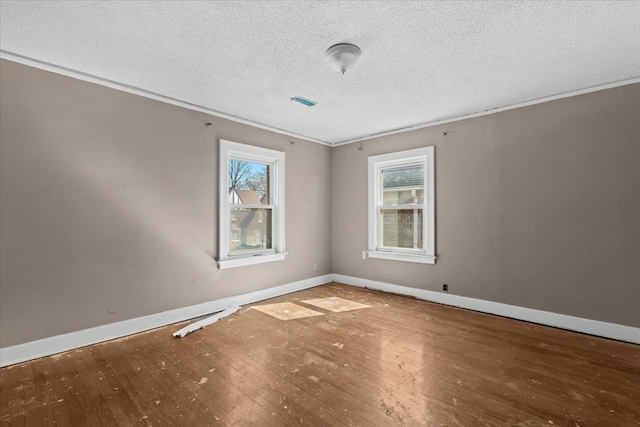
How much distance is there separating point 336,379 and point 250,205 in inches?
109

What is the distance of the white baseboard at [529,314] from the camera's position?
303 centimetres

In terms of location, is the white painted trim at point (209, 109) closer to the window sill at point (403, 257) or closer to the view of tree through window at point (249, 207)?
the view of tree through window at point (249, 207)

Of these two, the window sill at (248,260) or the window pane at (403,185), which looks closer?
the window sill at (248,260)

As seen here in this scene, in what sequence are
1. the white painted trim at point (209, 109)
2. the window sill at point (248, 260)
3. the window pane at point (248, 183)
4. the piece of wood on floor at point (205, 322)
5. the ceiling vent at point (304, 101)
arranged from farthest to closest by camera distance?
the window pane at point (248, 183) → the window sill at point (248, 260) → the ceiling vent at point (304, 101) → the piece of wood on floor at point (205, 322) → the white painted trim at point (209, 109)

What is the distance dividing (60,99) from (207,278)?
236 centimetres

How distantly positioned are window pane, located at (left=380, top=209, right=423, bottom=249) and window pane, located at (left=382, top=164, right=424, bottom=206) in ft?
0.53

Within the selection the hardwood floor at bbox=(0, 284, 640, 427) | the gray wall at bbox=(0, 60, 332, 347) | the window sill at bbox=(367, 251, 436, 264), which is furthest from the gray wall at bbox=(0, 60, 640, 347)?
the hardwood floor at bbox=(0, 284, 640, 427)

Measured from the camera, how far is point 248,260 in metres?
4.26

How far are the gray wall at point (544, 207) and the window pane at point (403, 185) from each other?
1.08ft

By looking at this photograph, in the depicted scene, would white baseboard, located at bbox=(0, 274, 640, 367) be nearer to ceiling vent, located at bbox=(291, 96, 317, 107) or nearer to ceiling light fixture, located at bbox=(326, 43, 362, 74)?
ceiling vent, located at bbox=(291, 96, 317, 107)

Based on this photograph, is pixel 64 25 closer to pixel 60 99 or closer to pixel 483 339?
pixel 60 99

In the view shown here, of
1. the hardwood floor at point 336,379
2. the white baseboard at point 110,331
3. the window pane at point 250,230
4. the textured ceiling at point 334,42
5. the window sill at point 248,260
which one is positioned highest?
the textured ceiling at point 334,42

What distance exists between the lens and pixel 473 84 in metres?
3.13

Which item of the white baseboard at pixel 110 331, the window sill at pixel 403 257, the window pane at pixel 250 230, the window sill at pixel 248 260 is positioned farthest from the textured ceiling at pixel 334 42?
the white baseboard at pixel 110 331
